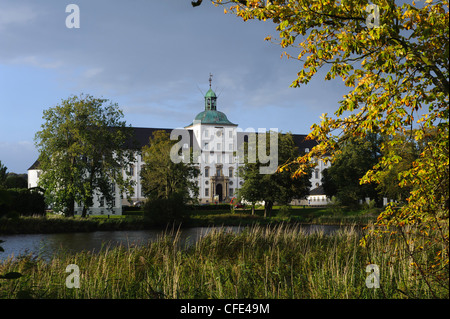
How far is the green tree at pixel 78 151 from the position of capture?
3562 centimetres

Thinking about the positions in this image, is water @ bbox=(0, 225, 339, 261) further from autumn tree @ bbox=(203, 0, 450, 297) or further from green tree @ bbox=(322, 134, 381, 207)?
green tree @ bbox=(322, 134, 381, 207)

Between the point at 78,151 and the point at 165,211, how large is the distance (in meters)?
7.26

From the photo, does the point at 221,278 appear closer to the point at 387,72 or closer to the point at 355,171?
the point at 387,72

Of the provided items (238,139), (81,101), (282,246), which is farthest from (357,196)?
(238,139)

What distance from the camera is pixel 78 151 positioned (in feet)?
117

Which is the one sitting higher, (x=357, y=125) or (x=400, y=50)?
(x=400, y=50)

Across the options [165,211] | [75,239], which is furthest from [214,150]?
[75,239]

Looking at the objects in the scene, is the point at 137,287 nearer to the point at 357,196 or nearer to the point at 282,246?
the point at 282,246

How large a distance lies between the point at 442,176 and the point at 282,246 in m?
8.60

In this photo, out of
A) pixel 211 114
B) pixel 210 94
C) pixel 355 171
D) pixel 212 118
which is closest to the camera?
pixel 355 171

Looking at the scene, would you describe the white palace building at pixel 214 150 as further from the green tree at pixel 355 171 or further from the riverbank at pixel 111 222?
the riverbank at pixel 111 222

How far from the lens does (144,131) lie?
306 ft

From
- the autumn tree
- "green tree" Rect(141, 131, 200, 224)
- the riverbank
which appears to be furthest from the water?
the autumn tree

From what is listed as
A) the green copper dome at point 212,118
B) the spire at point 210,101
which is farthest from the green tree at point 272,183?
the spire at point 210,101
